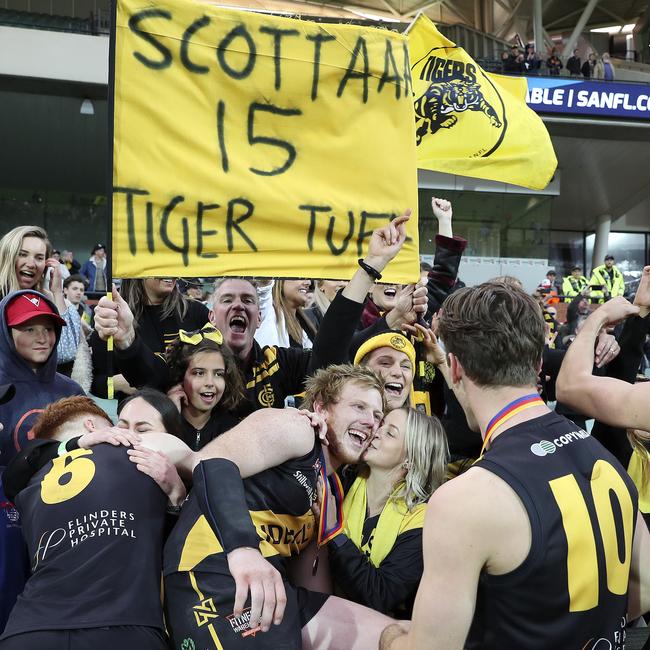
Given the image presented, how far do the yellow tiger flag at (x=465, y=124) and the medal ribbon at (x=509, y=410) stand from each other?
343 cm

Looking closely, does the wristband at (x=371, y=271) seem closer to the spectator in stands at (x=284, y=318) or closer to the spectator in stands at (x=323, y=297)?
the spectator in stands at (x=284, y=318)

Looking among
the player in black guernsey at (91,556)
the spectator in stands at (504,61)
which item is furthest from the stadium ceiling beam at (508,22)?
the player in black guernsey at (91,556)

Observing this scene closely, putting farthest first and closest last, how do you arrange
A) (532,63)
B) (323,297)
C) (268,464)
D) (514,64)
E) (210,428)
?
(532,63) < (514,64) < (323,297) < (210,428) < (268,464)

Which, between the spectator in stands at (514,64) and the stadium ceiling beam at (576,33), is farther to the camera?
the stadium ceiling beam at (576,33)

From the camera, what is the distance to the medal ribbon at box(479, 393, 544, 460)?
2.08m

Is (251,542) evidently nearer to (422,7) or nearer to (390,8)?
(390,8)

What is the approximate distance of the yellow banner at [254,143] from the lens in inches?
135

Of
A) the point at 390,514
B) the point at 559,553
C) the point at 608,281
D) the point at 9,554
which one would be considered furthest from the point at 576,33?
the point at 559,553

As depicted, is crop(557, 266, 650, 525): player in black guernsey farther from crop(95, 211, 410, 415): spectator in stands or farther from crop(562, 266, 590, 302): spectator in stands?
crop(562, 266, 590, 302): spectator in stands

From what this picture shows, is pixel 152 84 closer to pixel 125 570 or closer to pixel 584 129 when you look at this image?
pixel 125 570

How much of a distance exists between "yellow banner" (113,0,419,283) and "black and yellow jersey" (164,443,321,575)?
1161mm

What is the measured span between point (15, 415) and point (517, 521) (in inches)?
103

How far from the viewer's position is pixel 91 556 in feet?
8.18

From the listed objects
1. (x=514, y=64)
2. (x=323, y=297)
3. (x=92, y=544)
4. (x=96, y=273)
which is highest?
(x=514, y=64)
